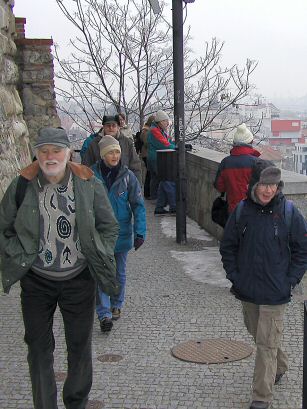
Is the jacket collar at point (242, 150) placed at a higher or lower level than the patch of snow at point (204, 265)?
higher

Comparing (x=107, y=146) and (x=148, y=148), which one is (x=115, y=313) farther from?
(x=148, y=148)

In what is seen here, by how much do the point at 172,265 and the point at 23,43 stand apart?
528 centimetres

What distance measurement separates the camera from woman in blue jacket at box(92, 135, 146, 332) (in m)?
5.78

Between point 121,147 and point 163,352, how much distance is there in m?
2.75

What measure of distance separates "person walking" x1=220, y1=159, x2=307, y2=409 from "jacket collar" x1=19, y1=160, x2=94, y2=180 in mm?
1000

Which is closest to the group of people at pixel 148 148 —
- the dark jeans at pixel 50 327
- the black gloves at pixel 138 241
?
the black gloves at pixel 138 241

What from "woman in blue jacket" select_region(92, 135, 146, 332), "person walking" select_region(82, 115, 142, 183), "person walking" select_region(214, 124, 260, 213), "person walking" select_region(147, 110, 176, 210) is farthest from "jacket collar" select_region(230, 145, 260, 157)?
"person walking" select_region(147, 110, 176, 210)

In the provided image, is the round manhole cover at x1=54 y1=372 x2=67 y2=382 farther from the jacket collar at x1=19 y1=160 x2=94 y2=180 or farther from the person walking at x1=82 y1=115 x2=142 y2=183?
the person walking at x1=82 y1=115 x2=142 y2=183

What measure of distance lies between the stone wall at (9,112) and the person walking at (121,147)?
1.61 metres

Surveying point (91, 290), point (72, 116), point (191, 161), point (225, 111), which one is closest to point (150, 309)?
point (91, 290)

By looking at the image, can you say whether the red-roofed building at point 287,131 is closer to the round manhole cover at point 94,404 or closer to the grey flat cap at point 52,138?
the round manhole cover at point 94,404

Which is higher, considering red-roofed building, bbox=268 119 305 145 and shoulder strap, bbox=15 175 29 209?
shoulder strap, bbox=15 175 29 209

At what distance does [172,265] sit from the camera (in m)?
8.38

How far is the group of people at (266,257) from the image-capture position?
4324mm
